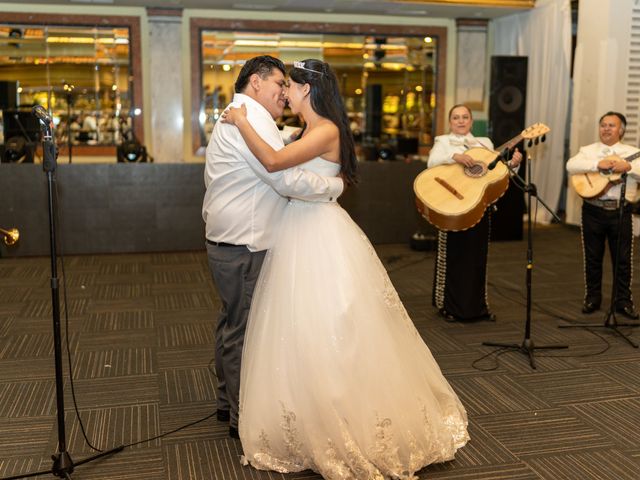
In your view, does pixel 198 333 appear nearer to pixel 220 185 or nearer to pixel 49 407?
pixel 49 407

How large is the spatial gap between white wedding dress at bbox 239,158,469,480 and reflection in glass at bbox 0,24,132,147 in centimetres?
806

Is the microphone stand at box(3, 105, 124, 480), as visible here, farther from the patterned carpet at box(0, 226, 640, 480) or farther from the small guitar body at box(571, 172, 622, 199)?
the small guitar body at box(571, 172, 622, 199)

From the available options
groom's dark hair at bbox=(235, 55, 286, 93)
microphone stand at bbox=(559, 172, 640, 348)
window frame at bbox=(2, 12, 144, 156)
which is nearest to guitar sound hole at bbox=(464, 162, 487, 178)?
microphone stand at bbox=(559, 172, 640, 348)

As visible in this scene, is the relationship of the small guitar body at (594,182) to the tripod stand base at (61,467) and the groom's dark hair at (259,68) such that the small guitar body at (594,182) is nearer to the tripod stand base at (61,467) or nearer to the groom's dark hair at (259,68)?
the groom's dark hair at (259,68)

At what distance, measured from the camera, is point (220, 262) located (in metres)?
3.19

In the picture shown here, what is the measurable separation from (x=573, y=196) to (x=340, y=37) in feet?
14.5

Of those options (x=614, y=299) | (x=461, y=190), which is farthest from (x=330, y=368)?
(x=614, y=299)

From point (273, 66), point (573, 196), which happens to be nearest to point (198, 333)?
point (273, 66)

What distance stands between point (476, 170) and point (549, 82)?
624 centimetres

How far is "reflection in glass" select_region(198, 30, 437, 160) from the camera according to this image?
11133 mm

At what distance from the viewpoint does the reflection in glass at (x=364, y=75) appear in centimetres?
1113

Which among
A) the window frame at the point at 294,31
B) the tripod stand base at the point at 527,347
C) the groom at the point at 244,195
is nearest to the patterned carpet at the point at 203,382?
the tripod stand base at the point at 527,347

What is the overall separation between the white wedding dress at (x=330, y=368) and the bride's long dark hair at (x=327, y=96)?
0.25 feet

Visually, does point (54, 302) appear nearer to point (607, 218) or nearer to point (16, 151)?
point (607, 218)
